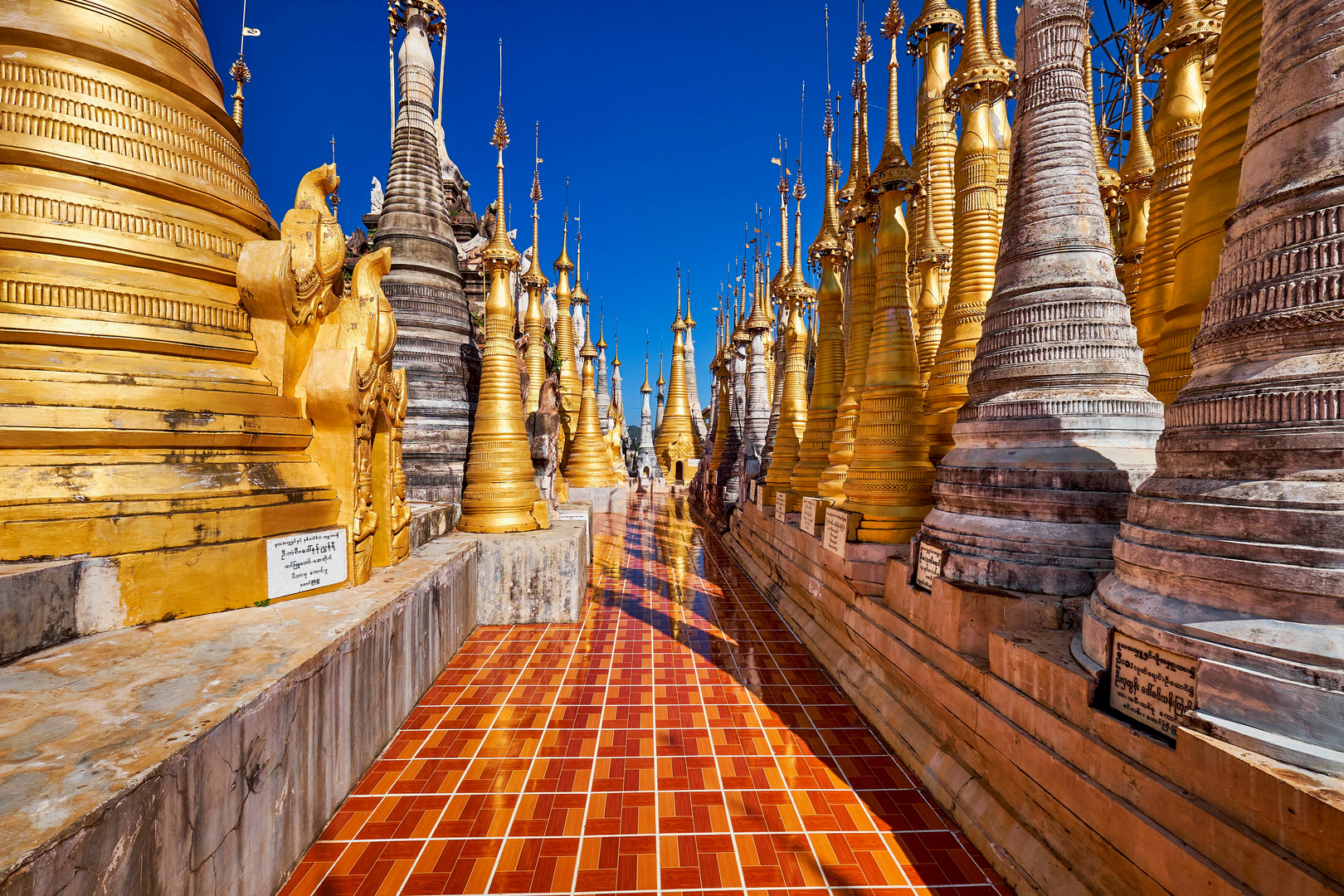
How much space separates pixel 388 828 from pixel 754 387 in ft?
40.4

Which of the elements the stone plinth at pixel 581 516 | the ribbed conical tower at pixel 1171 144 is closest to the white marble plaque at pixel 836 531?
the ribbed conical tower at pixel 1171 144

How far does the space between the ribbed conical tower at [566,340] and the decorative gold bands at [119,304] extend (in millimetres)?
14219

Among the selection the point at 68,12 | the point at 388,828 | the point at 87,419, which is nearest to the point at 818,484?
the point at 388,828

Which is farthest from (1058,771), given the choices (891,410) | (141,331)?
(141,331)

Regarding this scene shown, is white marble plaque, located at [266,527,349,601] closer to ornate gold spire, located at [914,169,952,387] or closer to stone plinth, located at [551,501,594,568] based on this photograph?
stone plinth, located at [551,501,594,568]

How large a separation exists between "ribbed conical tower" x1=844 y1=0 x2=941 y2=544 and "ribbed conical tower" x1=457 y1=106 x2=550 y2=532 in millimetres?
3643

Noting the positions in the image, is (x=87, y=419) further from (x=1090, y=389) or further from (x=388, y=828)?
(x=1090, y=389)

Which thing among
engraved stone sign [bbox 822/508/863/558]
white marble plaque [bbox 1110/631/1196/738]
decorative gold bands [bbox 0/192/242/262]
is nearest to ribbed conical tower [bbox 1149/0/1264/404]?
white marble plaque [bbox 1110/631/1196/738]

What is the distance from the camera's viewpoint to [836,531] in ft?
18.4

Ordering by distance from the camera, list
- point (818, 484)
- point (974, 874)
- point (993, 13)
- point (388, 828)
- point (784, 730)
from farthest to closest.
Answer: point (993, 13), point (818, 484), point (784, 730), point (388, 828), point (974, 874)

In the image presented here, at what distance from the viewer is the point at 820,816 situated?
10.4 ft

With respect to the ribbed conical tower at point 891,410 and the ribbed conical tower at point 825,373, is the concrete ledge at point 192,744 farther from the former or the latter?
the ribbed conical tower at point 825,373

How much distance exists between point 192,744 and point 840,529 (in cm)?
472

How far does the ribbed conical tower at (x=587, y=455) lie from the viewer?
1722cm
